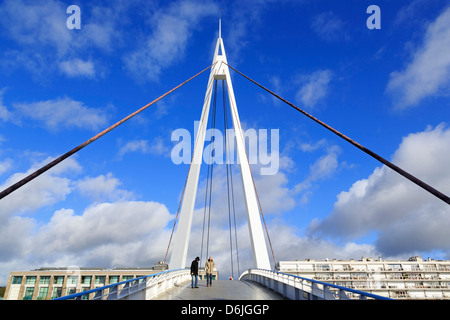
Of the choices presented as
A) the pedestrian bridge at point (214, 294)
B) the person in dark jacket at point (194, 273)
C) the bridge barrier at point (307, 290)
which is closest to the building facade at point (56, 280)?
the person in dark jacket at point (194, 273)

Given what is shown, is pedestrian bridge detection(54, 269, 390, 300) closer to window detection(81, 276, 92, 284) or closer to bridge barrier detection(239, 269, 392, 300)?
bridge barrier detection(239, 269, 392, 300)

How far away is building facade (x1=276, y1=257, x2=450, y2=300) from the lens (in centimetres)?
5306

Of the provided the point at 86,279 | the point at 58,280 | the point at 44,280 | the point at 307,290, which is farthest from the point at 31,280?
the point at 307,290

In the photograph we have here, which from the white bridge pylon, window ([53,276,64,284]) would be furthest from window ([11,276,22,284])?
the white bridge pylon

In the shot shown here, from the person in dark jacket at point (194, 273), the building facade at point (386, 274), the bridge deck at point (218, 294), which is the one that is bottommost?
the bridge deck at point (218, 294)

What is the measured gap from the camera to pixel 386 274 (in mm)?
56656

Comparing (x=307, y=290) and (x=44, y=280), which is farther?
(x=44, y=280)

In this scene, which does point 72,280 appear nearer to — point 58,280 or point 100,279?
point 58,280

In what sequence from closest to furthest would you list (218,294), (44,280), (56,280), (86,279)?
(218,294) < (44,280) < (56,280) < (86,279)

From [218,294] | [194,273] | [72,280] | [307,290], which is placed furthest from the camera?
[72,280]

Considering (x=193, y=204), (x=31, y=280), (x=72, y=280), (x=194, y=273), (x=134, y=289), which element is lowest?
(x=134, y=289)

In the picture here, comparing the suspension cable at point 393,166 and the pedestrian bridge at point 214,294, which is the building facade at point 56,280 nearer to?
the pedestrian bridge at point 214,294

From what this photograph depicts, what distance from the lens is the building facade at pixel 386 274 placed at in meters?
53.1
